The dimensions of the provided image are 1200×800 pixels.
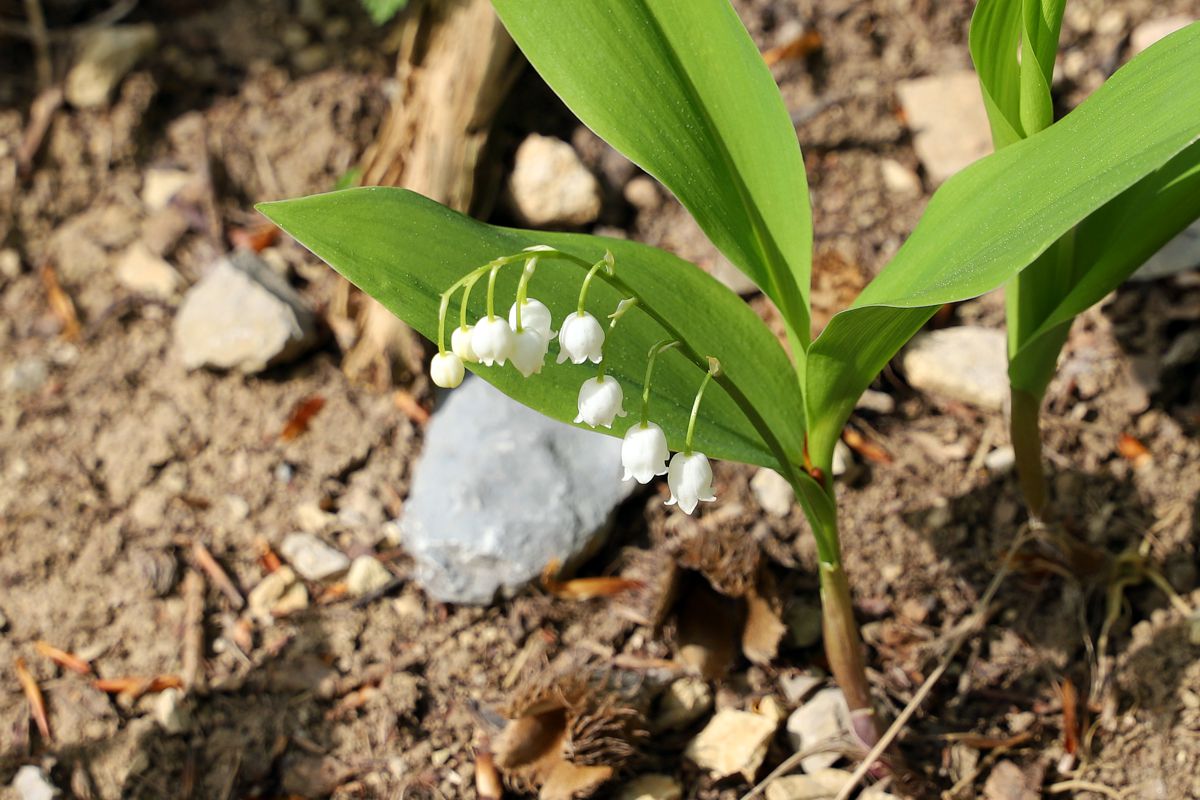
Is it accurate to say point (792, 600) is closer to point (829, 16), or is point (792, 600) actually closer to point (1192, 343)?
point (1192, 343)

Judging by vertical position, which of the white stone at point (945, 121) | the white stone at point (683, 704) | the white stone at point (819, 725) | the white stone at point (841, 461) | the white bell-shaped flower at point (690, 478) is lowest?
the white stone at point (683, 704)

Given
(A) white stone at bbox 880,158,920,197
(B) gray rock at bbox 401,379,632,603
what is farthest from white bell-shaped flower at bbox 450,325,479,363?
(A) white stone at bbox 880,158,920,197

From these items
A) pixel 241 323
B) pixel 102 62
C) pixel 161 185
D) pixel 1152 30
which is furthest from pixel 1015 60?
pixel 102 62

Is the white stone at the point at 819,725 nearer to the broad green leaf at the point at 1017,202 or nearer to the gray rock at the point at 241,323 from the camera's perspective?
the broad green leaf at the point at 1017,202

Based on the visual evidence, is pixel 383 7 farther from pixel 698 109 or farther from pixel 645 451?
A: pixel 645 451

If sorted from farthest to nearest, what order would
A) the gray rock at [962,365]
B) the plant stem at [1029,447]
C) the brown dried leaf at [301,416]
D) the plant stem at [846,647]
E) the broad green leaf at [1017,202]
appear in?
the brown dried leaf at [301,416] < the gray rock at [962,365] < the plant stem at [1029,447] < the plant stem at [846,647] < the broad green leaf at [1017,202]

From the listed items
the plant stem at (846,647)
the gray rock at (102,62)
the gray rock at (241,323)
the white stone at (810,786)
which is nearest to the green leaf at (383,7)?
the gray rock at (241,323)

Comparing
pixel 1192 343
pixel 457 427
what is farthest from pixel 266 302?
pixel 1192 343
